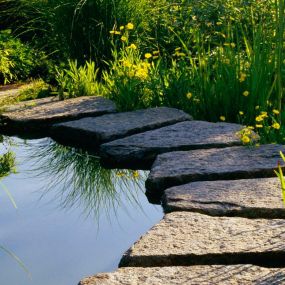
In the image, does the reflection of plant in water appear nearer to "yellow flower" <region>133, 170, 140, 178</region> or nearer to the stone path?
"yellow flower" <region>133, 170, 140, 178</region>

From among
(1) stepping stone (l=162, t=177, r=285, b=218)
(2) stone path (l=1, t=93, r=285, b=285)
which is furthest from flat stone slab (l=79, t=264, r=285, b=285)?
(1) stepping stone (l=162, t=177, r=285, b=218)

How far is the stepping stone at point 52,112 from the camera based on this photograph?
5.67m

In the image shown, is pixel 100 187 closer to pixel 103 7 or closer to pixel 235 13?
pixel 103 7

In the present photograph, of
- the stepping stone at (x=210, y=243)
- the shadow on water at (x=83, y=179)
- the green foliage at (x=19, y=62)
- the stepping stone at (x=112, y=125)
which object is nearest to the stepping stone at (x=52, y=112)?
the stepping stone at (x=112, y=125)

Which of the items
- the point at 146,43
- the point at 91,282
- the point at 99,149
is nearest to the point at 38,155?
the point at 99,149

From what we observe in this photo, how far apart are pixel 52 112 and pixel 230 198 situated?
104 inches

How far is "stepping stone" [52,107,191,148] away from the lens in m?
5.03

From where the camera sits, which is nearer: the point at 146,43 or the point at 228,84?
the point at 228,84

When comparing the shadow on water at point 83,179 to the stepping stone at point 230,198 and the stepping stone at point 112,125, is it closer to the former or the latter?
the stepping stone at point 112,125

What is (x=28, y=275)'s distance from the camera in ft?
9.59

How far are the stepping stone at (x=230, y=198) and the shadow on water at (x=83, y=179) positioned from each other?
309mm

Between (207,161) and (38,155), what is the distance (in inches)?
51.4

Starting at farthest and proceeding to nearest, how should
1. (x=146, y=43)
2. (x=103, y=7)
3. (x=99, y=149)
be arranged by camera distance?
(x=146, y=43) < (x=103, y=7) < (x=99, y=149)

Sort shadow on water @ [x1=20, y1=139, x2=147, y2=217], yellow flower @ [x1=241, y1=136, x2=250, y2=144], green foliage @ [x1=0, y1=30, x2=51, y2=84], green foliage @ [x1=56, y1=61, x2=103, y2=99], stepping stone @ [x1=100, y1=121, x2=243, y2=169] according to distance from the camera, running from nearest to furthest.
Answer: shadow on water @ [x1=20, y1=139, x2=147, y2=217] → yellow flower @ [x1=241, y1=136, x2=250, y2=144] → stepping stone @ [x1=100, y1=121, x2=243, y2=169] → green foliage @ [x1=56, y1=61, x2=103, y2=99] → green foliage @ [x1=0, y1=30, x2=51, y2=84]
